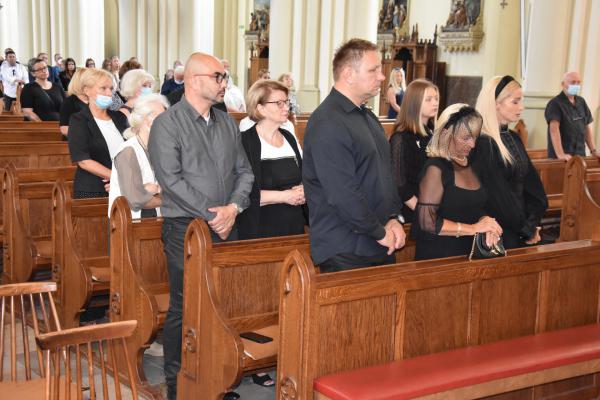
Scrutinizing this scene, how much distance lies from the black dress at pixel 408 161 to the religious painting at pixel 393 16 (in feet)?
38.5

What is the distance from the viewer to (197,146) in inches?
155

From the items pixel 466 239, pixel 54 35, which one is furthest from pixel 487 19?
pixel 54 35

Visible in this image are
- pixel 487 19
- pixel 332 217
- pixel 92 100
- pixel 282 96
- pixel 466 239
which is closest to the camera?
pixel 332 217

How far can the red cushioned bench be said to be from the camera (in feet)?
9.76

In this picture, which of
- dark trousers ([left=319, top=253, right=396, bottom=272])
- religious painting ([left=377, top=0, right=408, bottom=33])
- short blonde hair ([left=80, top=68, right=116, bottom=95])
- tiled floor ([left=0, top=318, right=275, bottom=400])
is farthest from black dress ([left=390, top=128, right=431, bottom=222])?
religious painting ([left=377, top=0, right=408, bottom=33])

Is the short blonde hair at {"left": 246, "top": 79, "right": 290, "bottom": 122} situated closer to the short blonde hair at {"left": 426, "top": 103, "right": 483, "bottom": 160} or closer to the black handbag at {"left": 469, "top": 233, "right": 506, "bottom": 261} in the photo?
the short blonde hair at {"left": 426, "top": 103, "right": 483, "bottom": 160}

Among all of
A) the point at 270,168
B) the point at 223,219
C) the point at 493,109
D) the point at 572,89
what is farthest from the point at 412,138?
the point at 572,89

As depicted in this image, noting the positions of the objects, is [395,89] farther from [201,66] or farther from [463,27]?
[201,66]

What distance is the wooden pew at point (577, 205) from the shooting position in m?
6.02

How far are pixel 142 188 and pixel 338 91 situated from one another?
4.99 ft

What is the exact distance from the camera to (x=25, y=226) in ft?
18.3

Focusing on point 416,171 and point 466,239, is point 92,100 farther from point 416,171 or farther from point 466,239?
point 466,239

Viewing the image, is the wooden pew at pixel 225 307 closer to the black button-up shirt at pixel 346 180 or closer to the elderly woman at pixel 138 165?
the black button-up shirt at pixel 346 180

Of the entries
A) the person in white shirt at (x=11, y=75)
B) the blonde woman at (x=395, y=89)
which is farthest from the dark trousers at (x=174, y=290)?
the person in white shirt at (x=11, y=75)
